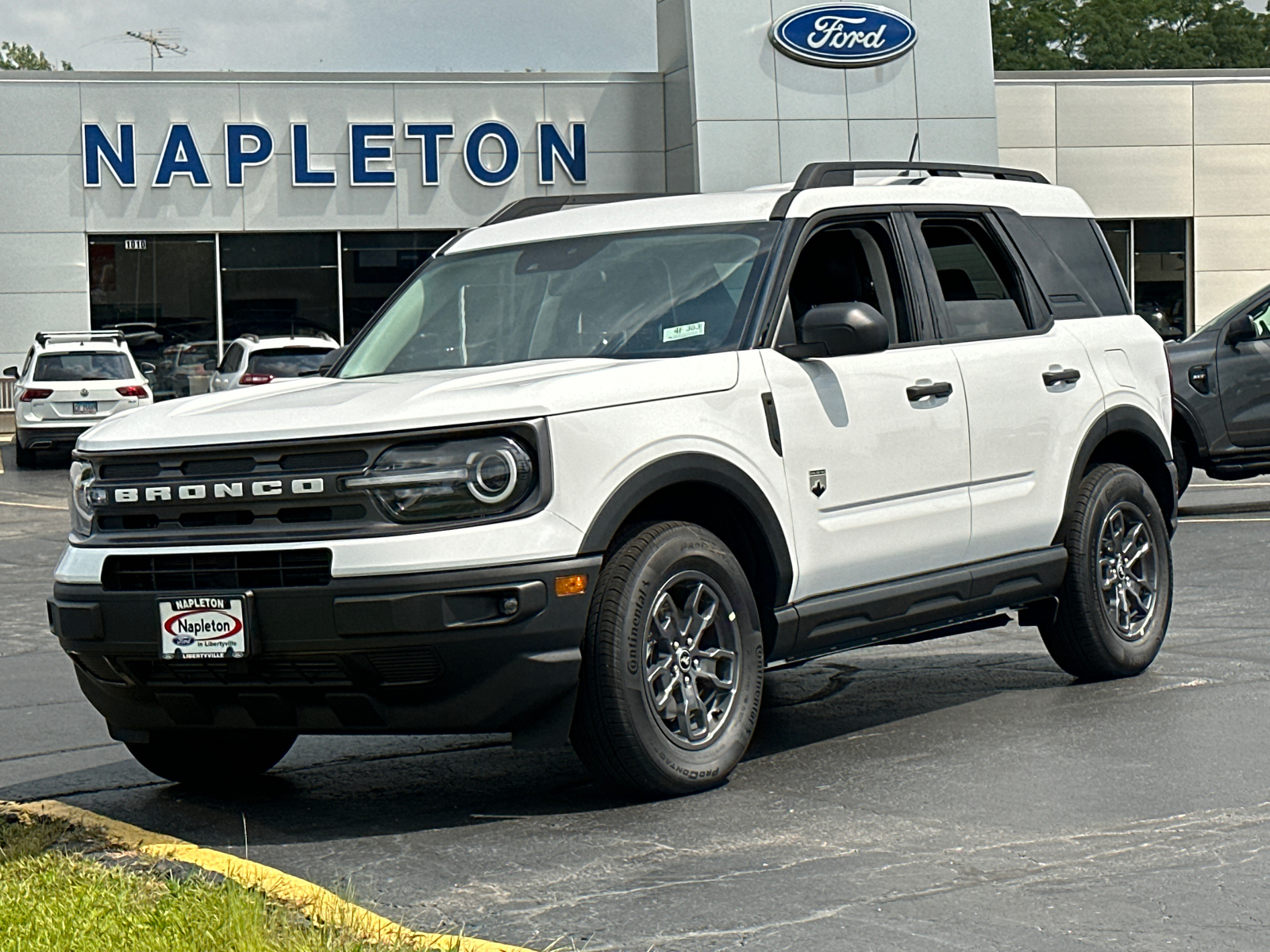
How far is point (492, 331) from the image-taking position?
263 inches

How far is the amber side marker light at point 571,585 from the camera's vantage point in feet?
17.6

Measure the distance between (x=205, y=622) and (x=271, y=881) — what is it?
3.01ft

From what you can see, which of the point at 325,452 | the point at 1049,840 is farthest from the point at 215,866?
the point at 1049,840

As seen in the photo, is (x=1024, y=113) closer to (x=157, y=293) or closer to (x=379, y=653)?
(x=157, y=293)

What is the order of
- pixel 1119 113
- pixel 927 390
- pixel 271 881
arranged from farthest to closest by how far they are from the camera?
pixel 1119 113, pixel 927 390, pixel 271 881

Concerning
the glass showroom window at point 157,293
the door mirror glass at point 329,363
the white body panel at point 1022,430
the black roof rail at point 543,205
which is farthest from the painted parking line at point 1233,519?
the glass showroom window at point 157,293

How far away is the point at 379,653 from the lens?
17.3ft

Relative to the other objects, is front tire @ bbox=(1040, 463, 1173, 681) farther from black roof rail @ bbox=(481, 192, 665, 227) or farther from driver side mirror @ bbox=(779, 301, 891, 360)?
black roof rail @ bbox=(481, 192, 665, 227)

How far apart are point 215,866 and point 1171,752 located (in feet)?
10.5

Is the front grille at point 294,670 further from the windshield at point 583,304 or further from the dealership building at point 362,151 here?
the dealership building at point 362,151

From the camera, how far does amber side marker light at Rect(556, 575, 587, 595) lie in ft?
17.6

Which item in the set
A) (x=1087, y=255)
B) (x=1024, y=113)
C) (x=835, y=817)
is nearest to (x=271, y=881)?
(x=835, y=817)

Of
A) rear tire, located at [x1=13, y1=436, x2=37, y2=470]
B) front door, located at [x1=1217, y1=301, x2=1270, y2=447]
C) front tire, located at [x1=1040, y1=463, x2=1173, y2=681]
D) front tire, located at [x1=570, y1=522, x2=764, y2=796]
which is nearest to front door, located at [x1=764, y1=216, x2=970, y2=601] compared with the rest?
front tire, located at [x1=570, y1=522, x2=764, y2=796]

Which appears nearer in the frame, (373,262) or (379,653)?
(379,653)
